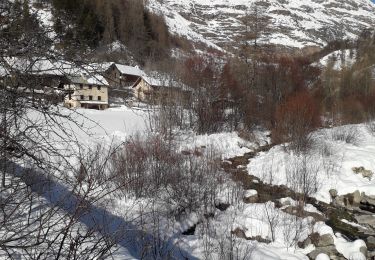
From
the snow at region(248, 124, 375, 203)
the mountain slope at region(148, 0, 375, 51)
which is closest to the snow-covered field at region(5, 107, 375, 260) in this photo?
the snow at region(248, 124, 375, 203)

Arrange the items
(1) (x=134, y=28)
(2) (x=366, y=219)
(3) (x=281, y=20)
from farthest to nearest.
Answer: (3) (x=281, y=20) < (1) (x=134, y=28) < (2) (x=366, y=219)

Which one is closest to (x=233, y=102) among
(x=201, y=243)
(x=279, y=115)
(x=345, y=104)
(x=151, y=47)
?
(x=279, y=115)

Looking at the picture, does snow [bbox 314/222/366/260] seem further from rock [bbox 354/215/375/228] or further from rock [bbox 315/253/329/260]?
rock [bbox 354/215/375/228]

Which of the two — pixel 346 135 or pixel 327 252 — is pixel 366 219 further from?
pixel 346 135

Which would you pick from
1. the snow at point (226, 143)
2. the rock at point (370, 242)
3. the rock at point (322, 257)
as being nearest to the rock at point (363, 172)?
the rock at point (370, 242)

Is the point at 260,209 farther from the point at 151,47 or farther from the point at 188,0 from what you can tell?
the point at 188,0

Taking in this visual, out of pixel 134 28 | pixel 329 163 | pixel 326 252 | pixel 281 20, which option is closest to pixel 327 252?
pixel 326 252
